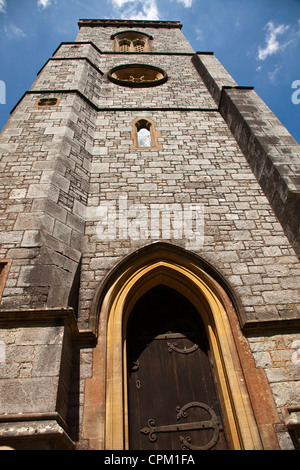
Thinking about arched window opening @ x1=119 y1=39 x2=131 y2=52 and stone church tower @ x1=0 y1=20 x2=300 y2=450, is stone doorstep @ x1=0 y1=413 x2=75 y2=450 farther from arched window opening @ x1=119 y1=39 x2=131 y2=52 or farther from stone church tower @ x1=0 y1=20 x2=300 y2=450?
arched window opening @ x1=119 y1=39 x2=131 y2=52

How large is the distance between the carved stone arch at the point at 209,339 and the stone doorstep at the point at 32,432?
62 centimetres

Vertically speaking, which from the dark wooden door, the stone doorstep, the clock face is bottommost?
the stone doorstep

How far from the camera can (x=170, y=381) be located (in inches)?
140

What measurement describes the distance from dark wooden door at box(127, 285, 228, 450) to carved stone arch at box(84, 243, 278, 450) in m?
0.18

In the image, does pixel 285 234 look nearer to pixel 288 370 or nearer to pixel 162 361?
pixel 288 370

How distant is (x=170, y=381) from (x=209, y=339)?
0.70m

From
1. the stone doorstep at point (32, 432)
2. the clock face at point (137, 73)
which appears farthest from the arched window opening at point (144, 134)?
the stone doorstep at point (32, 432)

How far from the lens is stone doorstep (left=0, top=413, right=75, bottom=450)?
2225 millimetres

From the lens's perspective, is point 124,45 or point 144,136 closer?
point 144,136

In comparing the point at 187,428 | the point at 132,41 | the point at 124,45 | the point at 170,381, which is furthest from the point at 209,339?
the point at 132,41

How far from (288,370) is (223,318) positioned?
87cm

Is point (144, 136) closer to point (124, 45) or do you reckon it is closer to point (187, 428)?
point (187, 428)

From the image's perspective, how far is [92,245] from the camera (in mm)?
4340

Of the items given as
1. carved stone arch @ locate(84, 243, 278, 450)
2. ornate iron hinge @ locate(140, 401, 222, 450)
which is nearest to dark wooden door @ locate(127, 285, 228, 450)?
ornate iron hinge @ locate(140, 401, 222, 450)
